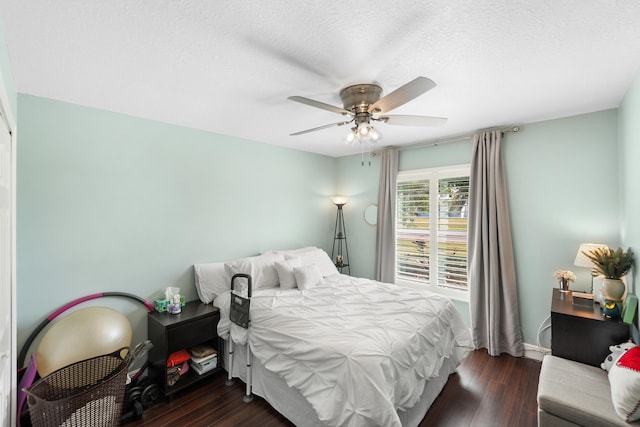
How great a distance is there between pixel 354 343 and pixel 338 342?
0.11m

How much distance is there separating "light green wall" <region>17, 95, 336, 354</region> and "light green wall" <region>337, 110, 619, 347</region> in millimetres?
3040

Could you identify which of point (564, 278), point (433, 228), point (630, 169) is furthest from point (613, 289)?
point (433, 228)

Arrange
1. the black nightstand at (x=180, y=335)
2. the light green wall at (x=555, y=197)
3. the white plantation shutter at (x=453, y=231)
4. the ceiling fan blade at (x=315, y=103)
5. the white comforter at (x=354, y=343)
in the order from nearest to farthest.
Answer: the white comforter at (x=354, y=343) < the ceiling fan blade at (x=315, y=103) < the black nightstand at (x=180, y=335) < the light green wall at (x=555, y=197) < the white plantation shutter at (x=453, y=231)

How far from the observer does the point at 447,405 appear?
2227 millimetres

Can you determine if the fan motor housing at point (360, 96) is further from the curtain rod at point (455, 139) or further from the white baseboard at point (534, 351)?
the white baseboard at point (534, 351)

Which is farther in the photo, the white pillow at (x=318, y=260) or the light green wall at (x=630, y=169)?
the white pillow at (x=318, y=260)

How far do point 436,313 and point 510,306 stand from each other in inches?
49.1

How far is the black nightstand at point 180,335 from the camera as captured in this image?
2305mm

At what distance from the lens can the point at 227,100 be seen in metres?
2.33

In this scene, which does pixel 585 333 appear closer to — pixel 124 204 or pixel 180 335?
pixel 180 335

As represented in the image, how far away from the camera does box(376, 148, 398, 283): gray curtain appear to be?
397cm

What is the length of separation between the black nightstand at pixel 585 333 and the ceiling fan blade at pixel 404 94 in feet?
7.02

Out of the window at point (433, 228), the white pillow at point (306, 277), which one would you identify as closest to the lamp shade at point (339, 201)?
the window at point (433, 228)

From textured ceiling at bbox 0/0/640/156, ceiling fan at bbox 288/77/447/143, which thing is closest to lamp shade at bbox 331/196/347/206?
textured ceiling at bbox 0/0/640/156
